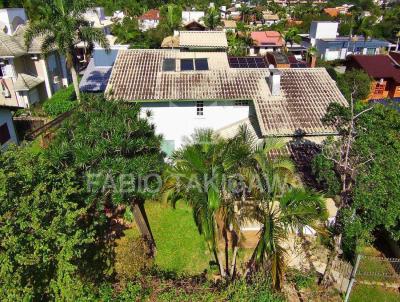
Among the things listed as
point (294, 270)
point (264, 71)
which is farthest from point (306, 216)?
point (264, 71)

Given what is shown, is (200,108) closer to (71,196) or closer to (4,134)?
(71,196)

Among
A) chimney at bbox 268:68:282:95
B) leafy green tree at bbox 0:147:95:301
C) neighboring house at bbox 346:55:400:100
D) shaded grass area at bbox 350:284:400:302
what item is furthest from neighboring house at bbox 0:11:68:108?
neighboring house at bbox 346:55:400:100

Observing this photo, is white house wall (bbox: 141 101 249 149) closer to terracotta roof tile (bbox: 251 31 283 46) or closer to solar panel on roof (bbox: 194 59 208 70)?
solar panel on roof (bbox: 194 59 208 70)

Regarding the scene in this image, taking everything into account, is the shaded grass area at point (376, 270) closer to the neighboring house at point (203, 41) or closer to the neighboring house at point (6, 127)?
the neighboring house at point (203, 41)

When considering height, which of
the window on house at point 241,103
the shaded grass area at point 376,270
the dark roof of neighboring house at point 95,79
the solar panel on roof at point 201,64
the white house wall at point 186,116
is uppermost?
the solar panel on roof at point 201,64

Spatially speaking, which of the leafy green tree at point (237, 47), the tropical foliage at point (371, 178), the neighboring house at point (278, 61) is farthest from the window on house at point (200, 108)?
the leafy green tree at point (237, 47)

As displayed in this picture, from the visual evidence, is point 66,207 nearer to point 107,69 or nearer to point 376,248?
point 376,248

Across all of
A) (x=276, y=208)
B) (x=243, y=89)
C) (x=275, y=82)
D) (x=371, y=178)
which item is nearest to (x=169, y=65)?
(x=243, y=89)
